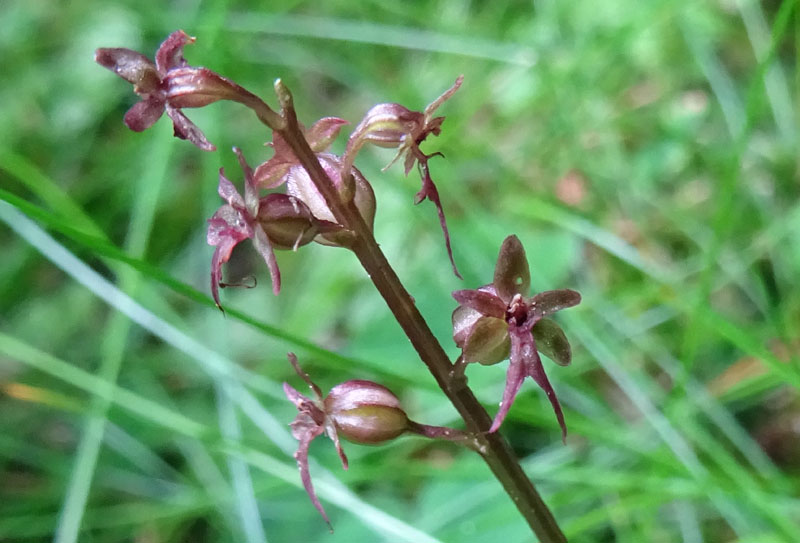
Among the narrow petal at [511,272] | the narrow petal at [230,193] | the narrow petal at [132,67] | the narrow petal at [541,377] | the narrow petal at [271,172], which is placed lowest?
the narrow petal at [541,377]

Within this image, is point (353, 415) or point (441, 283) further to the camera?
point (441, 283)

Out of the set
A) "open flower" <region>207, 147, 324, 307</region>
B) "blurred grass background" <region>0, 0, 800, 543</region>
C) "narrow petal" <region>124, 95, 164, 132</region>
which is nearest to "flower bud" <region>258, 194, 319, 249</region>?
"open flower" <region>207, 147, 324, 307</region>

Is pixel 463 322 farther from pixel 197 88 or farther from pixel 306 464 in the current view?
pixel 197 88

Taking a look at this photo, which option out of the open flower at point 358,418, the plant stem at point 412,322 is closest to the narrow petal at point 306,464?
the open flower at point 358,418

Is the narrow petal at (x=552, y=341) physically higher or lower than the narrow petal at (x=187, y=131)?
lower

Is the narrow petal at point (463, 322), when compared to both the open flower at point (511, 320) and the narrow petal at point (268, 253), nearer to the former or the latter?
the open flower at point (511, 320)

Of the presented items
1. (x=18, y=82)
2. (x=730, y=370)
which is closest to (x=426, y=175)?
(x=730, y=370)

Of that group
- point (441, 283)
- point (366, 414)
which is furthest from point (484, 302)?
point (441, 283)
